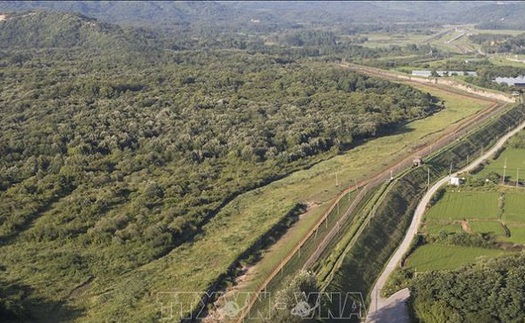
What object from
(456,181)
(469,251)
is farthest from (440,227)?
(456,181)

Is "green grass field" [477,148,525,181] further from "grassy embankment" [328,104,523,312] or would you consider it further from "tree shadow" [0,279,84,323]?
"tree shadow" [0,279,84,323]

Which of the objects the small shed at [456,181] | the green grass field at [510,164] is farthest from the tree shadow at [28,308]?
the green grass field at [510,164]

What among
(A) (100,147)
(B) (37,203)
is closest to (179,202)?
(B) (37,203)

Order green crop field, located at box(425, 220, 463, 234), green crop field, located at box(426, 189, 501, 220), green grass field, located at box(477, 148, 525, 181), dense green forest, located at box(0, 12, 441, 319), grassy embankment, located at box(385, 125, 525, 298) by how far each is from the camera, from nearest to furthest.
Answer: dense green forest, located at box(0, 12, 441, 319) < grassy embankment, located at box(385, 125, 525, 298) < green crop field, located at box(425, 220, 463, 234) < green crop field, located at box(426, 189, 501, 220) < green grass field, located at box(477, 148, 525, 181)

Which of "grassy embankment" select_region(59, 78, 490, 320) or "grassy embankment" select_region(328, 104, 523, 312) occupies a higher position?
"grassy embankment" select_region(59, 78, 490, 320)

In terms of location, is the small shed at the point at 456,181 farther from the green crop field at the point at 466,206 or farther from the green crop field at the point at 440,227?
the green crop field at the point at 440,227

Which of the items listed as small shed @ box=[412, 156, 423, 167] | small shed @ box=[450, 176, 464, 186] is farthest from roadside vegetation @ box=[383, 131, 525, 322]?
small shed @ box=[412, 156, 423, 167]
